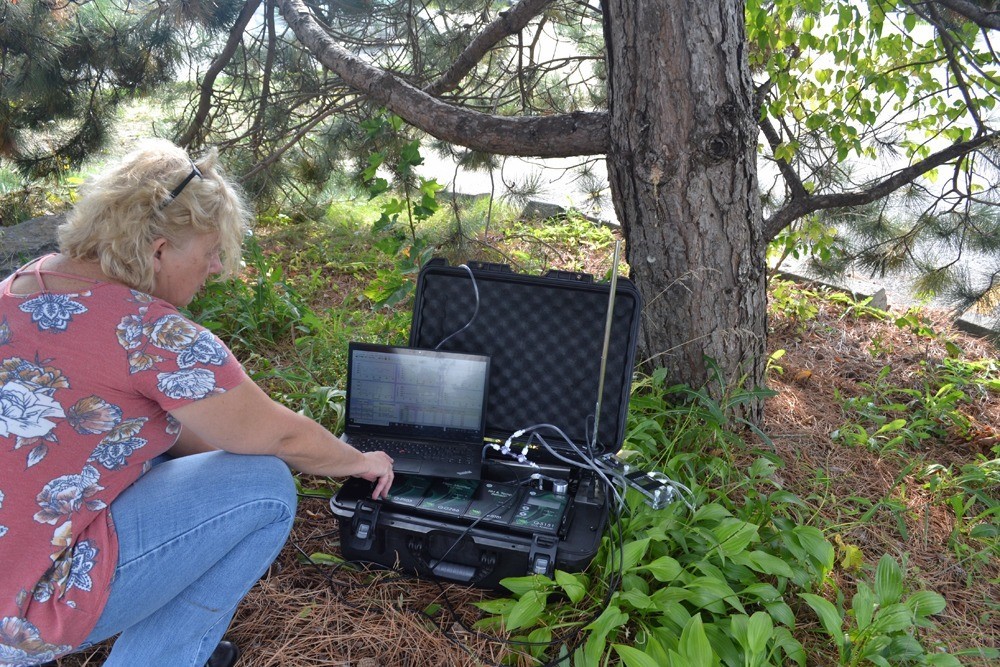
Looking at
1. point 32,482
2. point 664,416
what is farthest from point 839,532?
point 32,482

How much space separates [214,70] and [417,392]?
9.68ft

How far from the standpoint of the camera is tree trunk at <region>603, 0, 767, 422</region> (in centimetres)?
234

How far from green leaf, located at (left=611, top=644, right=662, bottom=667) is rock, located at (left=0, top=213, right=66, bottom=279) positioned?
3.72 meters

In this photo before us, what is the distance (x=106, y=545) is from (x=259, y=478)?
1.08 ft

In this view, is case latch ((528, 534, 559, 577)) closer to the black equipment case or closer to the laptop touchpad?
the black equipment case

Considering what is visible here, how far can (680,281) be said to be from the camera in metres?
2.58

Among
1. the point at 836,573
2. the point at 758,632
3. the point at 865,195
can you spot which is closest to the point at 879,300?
the point at 865,195

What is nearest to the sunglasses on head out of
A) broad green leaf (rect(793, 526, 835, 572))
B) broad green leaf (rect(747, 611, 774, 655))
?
broad green leaf (rect(747, 611, 774, 655))

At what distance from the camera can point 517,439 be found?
7.39ft

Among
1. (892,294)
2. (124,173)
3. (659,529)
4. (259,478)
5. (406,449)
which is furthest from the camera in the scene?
(892,294)

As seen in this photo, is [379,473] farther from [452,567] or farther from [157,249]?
[157,249]

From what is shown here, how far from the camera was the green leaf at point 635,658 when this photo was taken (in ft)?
5.06

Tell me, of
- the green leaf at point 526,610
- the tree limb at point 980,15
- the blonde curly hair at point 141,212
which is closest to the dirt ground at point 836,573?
the green leaf at point 526,610

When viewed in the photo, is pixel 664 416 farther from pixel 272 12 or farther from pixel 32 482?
pixel 272 12
